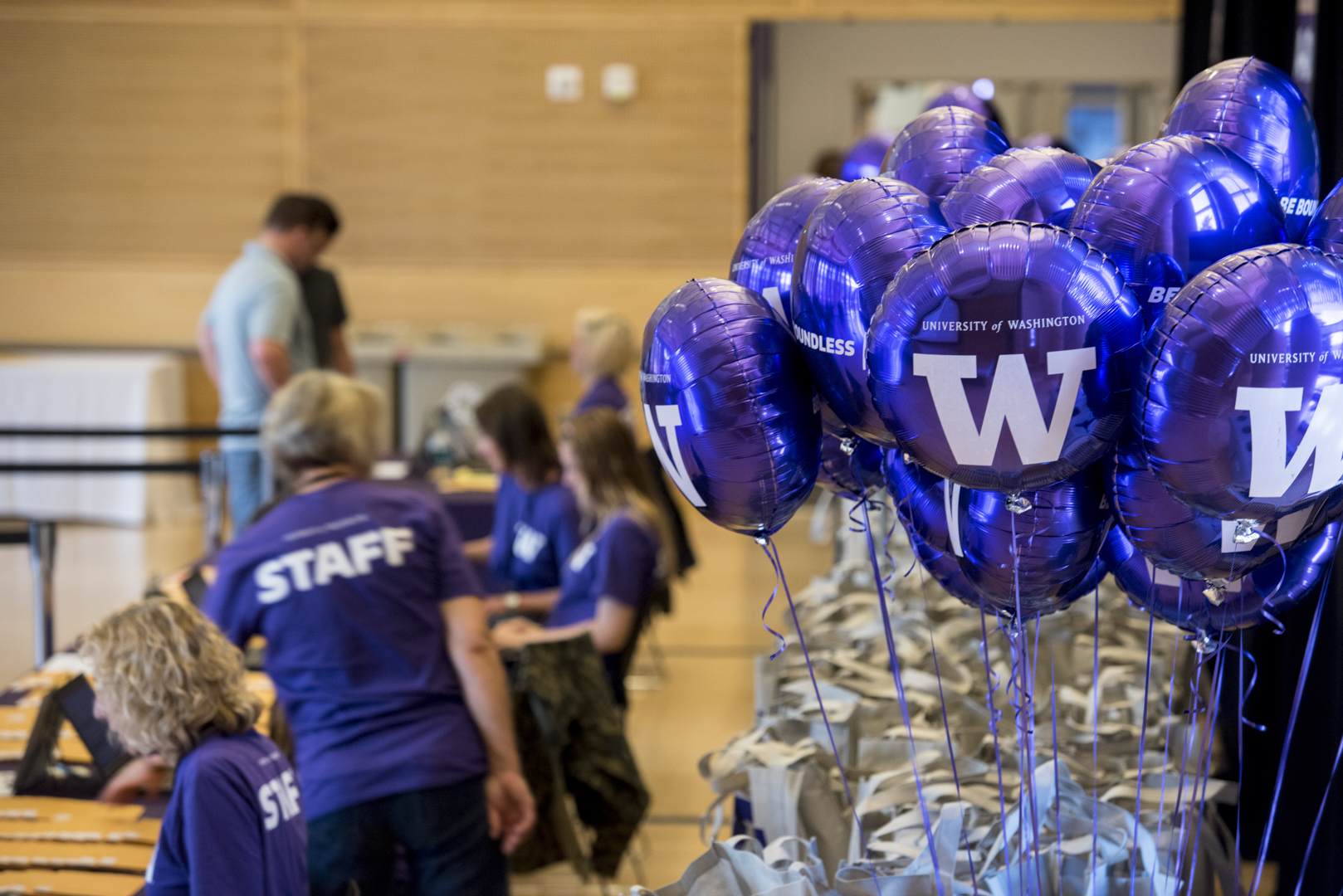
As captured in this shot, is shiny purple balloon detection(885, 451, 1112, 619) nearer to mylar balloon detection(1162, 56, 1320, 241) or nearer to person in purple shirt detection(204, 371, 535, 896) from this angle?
mylar balloon detection(1162, 56, 1320, 241)

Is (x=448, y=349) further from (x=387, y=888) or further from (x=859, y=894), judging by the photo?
(x=859, y=894)

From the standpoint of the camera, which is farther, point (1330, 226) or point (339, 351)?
point (339, 351)

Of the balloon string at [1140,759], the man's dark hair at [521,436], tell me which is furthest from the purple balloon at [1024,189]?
the man's dark hair at [521,436]

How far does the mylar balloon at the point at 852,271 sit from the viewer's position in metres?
1.31

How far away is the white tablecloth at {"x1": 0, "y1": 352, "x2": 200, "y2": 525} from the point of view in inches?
294

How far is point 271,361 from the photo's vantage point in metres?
4.76

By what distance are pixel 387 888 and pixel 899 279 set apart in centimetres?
158

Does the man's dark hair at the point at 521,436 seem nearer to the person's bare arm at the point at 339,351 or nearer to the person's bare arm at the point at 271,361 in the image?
the person's bare arm at the point at 271,361

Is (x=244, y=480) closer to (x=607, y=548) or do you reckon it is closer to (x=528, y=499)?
(x=528, y=499)

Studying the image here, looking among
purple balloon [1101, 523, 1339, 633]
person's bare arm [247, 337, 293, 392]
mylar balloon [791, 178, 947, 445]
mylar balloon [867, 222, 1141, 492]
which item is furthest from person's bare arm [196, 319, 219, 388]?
mylar balloon [867, 222, 1141, 492]

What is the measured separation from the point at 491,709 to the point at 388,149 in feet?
22.6

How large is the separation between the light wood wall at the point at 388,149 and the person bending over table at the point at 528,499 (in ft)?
16.7

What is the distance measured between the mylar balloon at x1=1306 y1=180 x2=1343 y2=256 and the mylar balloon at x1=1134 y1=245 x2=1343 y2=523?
0.76 feet

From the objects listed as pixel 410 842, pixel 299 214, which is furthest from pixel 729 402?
pixel 299 214
